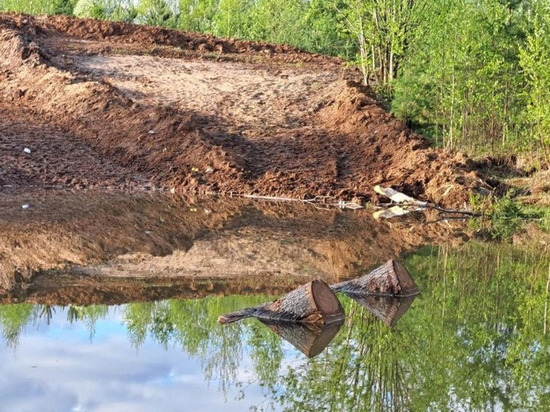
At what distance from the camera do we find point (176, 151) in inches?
871

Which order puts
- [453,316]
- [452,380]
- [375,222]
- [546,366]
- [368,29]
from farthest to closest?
[368,29], [375,222], [453,316], [546,366], [452,380]

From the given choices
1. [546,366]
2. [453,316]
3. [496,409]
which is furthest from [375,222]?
[496,409]

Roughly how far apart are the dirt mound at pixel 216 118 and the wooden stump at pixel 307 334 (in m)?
10.2

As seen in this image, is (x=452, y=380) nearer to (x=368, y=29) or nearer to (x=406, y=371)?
(x=406, y=371)

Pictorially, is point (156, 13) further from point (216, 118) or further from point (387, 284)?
point (387, 284)

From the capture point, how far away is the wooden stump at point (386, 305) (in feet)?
33.5

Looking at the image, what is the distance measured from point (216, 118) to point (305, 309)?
1475cm

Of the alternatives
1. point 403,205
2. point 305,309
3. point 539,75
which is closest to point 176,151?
point 403,205

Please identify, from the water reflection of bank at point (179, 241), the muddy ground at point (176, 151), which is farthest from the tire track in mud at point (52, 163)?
the water reflection of bank at point (179, 241)

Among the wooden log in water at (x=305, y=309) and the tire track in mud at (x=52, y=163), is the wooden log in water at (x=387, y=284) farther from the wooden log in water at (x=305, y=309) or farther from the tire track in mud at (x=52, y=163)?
the tire track in mud at (x=52, y=163)

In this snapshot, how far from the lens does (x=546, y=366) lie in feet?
28.8

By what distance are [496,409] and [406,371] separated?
1.06 metres

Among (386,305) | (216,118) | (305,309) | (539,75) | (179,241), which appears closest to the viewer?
(305,309)

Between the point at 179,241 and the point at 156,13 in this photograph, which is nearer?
the point at 179,241
